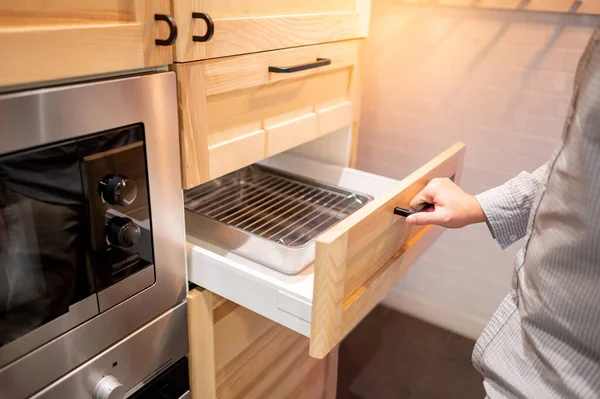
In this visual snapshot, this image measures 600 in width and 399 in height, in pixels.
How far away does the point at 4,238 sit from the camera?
596 millimetres

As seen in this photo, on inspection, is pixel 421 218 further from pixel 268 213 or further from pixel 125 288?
pixel 125 288

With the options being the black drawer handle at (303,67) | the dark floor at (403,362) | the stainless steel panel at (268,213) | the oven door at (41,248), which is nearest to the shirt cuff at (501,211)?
the stainless steel panel at (268,213)

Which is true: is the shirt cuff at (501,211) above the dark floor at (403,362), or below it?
above

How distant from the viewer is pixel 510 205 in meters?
0.86

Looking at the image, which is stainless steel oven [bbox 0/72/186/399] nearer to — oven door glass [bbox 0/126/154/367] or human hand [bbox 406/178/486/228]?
oven door glass [bbox 0/126/154/367]

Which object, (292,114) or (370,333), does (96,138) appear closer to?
(292,114)

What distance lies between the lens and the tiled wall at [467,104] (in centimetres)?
150

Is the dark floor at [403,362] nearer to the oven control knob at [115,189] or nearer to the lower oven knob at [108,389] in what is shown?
the lower oven knob at [108,389]

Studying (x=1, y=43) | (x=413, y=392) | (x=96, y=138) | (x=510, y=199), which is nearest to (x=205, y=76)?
(x=96, y=138)

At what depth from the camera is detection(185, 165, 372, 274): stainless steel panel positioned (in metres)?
0.89

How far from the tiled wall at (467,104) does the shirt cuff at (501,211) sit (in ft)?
2.59

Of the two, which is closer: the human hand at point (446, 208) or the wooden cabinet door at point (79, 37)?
the wooden cabinet door at point (79, 37)

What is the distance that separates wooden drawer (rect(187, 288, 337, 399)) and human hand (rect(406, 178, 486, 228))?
37cm

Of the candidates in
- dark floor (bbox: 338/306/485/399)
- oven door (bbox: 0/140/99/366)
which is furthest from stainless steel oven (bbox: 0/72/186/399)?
dark floor (bbox: 338/306/485/399)
